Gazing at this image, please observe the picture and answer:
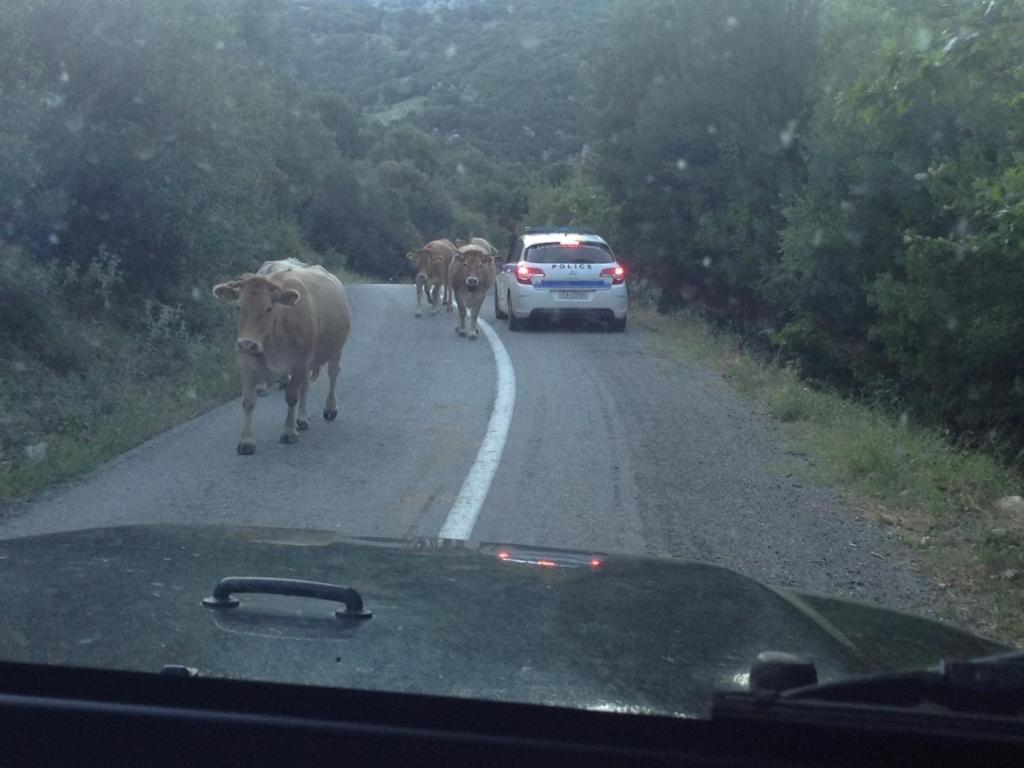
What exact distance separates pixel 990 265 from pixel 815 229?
527 cm

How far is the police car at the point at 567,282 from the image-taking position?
2186cm

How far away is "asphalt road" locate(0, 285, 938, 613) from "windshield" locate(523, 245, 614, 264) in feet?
22.0

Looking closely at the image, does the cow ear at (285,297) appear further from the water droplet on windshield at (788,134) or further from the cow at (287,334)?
the water droplet on windshield at (788,134)

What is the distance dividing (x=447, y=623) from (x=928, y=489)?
6.87m

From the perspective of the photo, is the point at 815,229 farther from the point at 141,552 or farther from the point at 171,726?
the point at 171,726

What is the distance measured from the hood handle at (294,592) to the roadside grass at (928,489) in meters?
4.28

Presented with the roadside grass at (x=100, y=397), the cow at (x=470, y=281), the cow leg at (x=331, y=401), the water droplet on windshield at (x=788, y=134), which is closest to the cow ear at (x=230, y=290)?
the roadside grass at (x=100, y=397)

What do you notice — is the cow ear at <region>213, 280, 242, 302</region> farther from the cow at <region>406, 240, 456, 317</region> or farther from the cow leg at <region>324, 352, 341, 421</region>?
the cow at <region>406, 240, 456, 317</region>

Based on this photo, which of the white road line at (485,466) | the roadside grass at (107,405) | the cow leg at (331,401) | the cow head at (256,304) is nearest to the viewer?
the white road line at (485,466)

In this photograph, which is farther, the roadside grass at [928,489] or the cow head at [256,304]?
the cow head at [256,304]

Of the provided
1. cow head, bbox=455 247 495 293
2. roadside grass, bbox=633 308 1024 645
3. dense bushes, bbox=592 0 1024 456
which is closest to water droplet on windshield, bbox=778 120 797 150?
dense bushes, bbox=592 0 1024 456

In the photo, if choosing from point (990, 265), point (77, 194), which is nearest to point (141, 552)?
point (990, 265)

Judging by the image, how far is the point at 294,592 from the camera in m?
3.39

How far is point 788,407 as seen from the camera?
1319 cm
